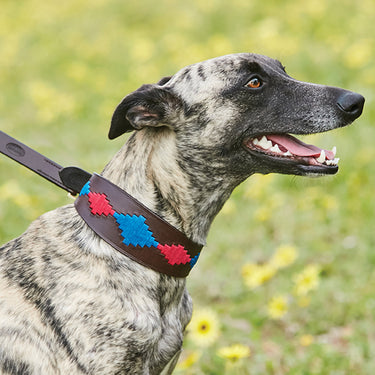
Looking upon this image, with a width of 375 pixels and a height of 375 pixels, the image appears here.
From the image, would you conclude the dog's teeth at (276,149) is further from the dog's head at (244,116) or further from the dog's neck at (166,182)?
the dog's neck at (166,182)

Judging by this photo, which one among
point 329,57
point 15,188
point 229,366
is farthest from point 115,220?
point 329,57

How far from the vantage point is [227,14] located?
1100cm

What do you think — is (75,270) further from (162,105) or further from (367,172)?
(367,172)

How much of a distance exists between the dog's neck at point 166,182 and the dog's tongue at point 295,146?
14.8 inches

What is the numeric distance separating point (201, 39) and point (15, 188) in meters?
5.76

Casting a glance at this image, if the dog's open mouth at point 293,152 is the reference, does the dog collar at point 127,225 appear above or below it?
below

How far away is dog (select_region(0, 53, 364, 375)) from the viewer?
2.56 metres

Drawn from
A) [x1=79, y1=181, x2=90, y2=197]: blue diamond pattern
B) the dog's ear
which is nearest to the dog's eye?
the dog's ear

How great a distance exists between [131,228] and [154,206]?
22 cm

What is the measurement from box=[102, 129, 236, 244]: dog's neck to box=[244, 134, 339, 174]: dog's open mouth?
277 millimetres

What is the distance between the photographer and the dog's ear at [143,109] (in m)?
2.81

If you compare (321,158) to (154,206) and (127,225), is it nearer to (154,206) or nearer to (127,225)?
(154,206)

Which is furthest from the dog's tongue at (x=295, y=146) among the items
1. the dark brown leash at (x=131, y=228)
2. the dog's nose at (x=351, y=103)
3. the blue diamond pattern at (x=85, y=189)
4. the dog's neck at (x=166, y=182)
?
the blue diamond pattern at (x=85, y=189)

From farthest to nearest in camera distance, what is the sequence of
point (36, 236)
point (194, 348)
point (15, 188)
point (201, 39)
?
point (201, 39) < point (15, 188) < point (194, 348) < point (36, 236)
